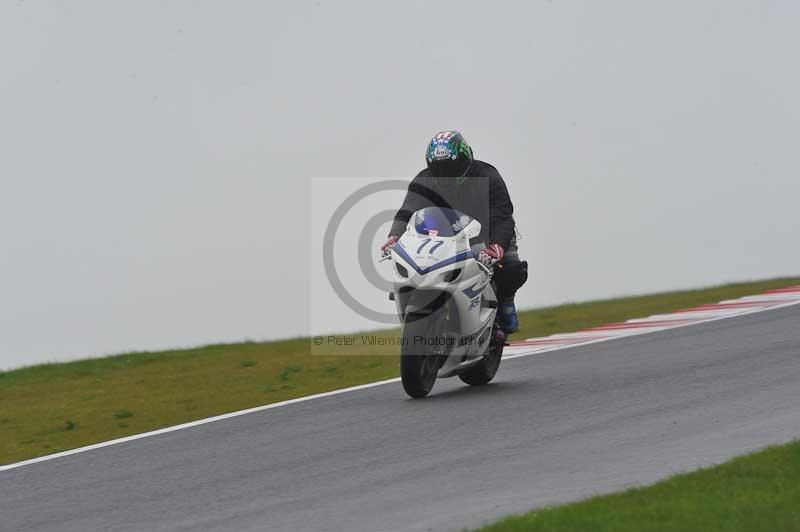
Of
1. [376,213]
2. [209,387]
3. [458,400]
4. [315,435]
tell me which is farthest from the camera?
[376,213]

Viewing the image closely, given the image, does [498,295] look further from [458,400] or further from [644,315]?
[644,315]

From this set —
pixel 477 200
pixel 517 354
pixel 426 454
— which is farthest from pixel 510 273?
pixel 517 354

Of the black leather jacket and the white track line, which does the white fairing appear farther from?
the white track line

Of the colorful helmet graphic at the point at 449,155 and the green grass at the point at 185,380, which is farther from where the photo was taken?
the green grass at the point at 185,380

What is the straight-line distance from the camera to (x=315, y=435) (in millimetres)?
7648

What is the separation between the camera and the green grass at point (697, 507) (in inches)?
188

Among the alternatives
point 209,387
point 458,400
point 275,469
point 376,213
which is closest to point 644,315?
point 376,213

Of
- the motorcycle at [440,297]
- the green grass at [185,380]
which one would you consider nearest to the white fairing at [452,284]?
the motorcycle at [440,297]

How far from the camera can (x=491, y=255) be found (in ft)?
27.8

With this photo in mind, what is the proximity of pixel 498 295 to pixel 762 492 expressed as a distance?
397 cm

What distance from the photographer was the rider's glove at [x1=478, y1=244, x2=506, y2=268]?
27.7ft

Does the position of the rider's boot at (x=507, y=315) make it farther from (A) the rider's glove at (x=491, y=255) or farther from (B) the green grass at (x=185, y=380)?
(B) the green grass at (x=185, y=380)

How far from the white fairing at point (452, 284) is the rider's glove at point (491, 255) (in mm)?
52

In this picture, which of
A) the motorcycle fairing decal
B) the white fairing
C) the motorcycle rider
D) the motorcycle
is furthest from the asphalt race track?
the motorcycle rider
